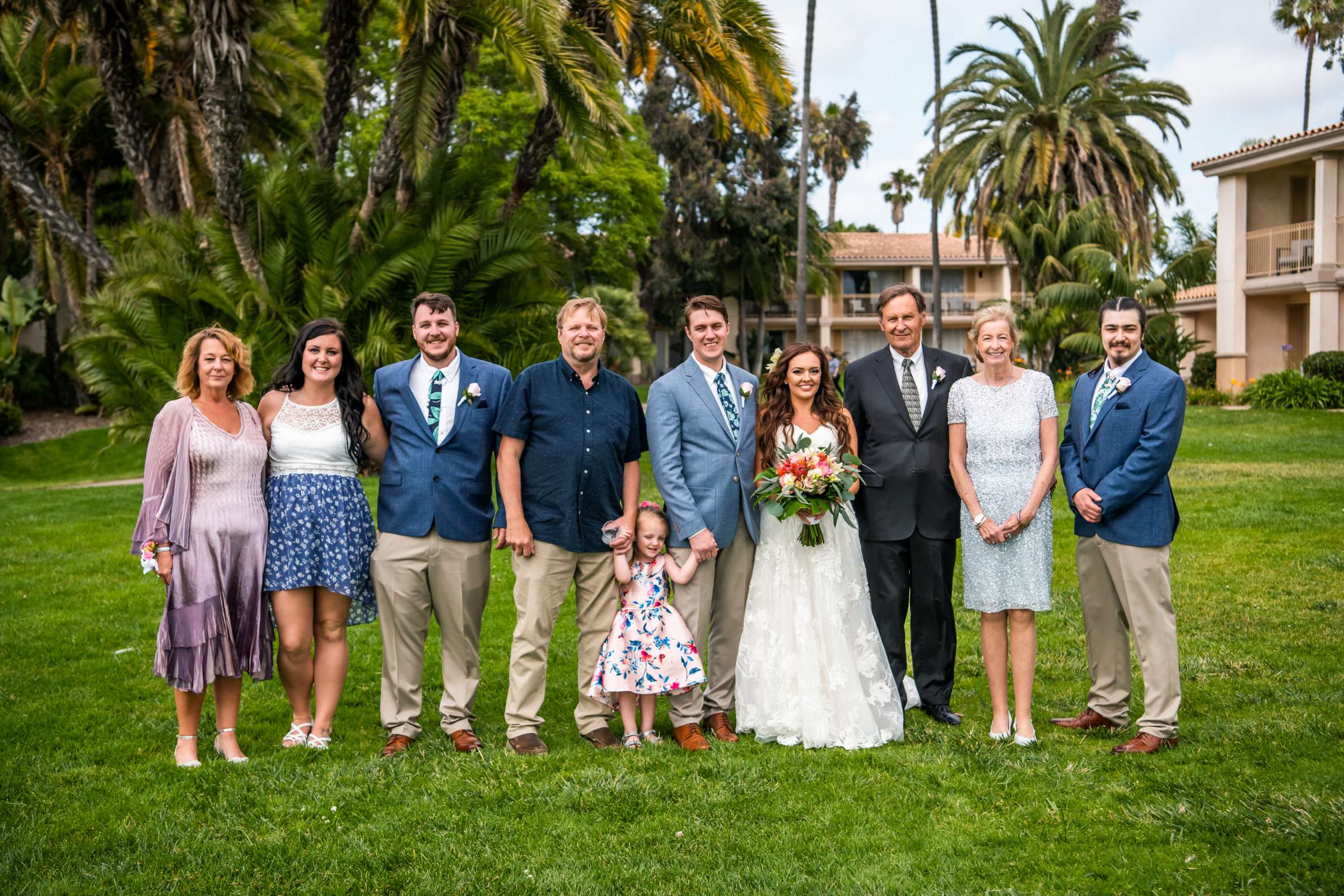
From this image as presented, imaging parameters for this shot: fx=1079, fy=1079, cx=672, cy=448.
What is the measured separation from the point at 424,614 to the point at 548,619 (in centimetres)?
69

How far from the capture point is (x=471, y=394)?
5.74 m

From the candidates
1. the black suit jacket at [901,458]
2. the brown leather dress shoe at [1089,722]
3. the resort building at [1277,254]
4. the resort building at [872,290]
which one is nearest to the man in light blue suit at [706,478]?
the black suit jacket at [901,458]

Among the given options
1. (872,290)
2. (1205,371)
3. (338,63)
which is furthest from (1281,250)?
(872,290)

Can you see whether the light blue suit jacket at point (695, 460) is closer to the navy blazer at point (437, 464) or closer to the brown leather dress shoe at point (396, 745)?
the navy blazer at point (437, 464)

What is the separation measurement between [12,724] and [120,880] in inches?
106

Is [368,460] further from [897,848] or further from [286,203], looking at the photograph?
[286,203]

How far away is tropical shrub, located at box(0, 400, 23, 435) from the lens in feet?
88.5

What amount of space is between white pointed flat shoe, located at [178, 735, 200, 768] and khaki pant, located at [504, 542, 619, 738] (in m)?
1.56

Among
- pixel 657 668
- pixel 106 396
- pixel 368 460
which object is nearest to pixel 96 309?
pixel 106 396

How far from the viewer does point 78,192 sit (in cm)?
2769

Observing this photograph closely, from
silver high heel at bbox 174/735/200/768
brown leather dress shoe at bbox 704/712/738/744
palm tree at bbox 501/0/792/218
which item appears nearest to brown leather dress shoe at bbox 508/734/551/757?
brown leather dress shoe at bbox 704/712/738/744

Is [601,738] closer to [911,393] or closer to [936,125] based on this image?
[911,393]

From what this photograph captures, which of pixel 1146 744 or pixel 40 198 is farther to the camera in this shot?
pixel 40 198

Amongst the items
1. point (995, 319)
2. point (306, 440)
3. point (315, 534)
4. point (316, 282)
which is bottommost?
point (315, 534)
